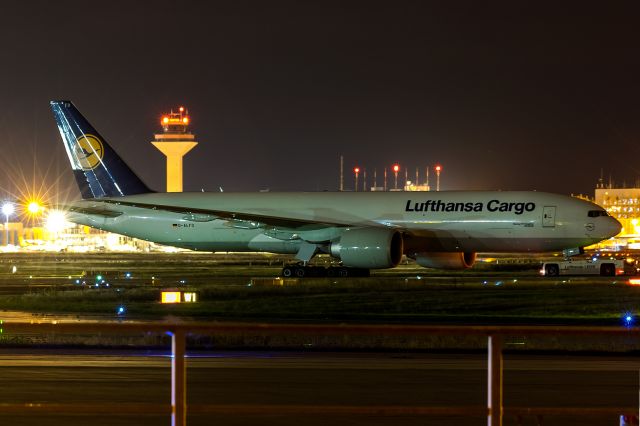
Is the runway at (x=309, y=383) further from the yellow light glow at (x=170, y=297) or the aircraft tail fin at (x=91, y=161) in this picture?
the aircraft tail fin at (x=91, y=161)

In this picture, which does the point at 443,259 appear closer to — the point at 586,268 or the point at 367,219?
the point at 367,219

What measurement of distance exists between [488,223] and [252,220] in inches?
467

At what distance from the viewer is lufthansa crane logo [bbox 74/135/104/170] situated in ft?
203

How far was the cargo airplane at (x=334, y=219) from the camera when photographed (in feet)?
169

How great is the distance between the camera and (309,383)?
57.0 feet

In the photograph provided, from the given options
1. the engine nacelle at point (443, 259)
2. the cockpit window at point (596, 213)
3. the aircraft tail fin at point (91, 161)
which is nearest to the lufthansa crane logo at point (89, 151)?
the aircraft tail fin at point (91, 161)

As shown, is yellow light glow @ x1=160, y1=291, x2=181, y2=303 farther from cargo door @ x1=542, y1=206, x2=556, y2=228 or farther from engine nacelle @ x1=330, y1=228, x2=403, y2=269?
cargo door @ x1=542, y1=206, x2=556, y2=228

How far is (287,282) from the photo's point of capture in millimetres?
47094

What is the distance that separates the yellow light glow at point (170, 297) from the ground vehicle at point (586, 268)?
2523cm

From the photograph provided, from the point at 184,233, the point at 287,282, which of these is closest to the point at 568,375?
the point at 287,282

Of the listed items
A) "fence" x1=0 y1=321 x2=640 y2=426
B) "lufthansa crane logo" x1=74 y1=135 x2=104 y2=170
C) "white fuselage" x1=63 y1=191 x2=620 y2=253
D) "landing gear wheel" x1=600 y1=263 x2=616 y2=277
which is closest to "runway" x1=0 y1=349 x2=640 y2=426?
"fence" x1=0 y1=321 x2=640 y2=426

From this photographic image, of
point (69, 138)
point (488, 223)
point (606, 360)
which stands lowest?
point (606, 360)

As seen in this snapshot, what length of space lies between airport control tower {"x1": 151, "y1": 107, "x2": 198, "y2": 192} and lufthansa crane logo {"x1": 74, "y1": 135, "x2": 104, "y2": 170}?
361 feet

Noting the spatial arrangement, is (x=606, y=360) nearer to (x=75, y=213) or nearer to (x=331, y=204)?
(x=331, y=204)
